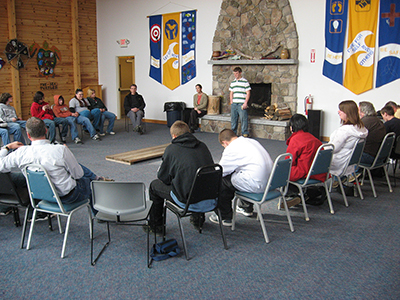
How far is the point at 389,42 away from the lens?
24.3 ft

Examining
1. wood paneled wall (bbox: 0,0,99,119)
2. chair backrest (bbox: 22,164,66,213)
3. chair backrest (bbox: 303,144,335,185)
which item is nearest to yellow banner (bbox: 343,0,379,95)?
chair backrest (bbox: 303,144,335,185)

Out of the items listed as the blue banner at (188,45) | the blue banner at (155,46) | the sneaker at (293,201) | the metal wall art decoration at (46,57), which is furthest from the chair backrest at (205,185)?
the metal wall art decoration at (46,57)

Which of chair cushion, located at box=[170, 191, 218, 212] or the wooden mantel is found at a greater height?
the wooden mantel

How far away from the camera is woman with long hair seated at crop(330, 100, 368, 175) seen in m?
4.25

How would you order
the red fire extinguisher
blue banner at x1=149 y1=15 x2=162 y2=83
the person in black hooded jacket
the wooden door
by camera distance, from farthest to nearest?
the wooden door, blue banner at x1=149 y1=15 x2=162 y2=83, the red fire extinguisher, the person in black hooded jacket

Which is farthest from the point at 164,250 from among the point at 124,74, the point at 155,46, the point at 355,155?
the point at 124,74

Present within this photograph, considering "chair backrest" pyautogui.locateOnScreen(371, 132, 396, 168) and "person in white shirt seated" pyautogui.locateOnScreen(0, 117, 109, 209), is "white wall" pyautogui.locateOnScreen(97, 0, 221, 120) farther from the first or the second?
"person in white shirt seated" pyautogui.locateOnScreen(0, 117, 109, 209)

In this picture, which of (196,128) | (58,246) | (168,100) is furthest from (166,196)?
(168,100)

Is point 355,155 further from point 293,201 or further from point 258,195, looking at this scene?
point 258,195

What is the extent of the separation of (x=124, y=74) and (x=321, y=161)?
31.0ft

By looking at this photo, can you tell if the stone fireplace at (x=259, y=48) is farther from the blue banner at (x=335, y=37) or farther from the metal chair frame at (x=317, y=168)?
the metal chair frame at (x=317, y=168)

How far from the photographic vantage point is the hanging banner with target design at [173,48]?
1020cm

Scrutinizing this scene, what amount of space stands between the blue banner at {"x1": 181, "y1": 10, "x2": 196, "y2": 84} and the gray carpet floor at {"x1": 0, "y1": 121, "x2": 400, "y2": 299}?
6896 millimetres

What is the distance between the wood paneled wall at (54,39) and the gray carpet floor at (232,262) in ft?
24.6
